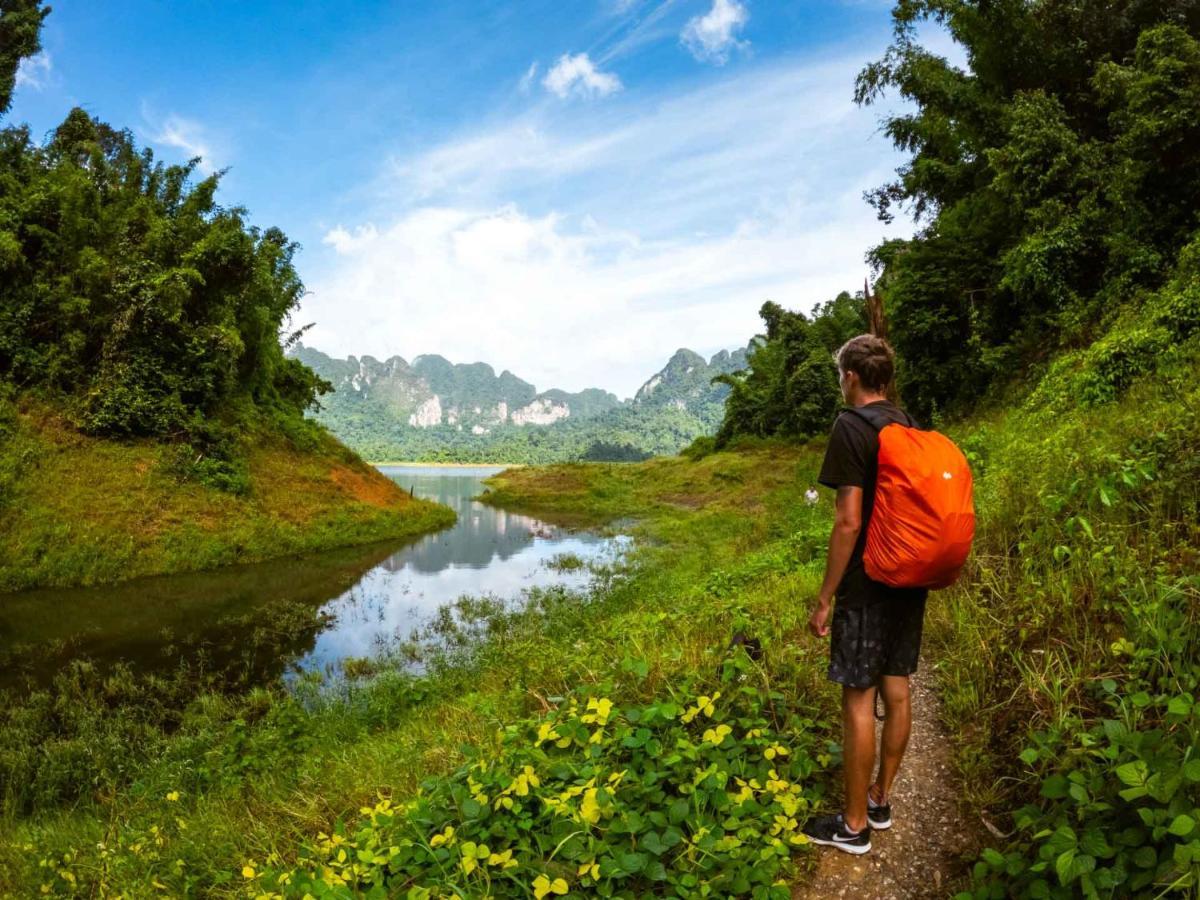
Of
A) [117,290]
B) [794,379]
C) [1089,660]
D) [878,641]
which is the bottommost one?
[1089,660]

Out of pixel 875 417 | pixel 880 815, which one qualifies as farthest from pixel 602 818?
pixel 875 417

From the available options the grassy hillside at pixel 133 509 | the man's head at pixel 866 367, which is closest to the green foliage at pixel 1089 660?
the man's head at pixel 866 367

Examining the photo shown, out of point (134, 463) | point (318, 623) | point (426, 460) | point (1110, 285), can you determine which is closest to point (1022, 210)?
point (1110, 285)

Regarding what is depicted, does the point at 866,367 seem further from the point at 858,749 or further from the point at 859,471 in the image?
the point at 858,749

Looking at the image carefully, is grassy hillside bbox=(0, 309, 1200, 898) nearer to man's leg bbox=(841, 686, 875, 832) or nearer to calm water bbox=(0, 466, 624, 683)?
man's leg bbox=(841, 686, 875, 832)

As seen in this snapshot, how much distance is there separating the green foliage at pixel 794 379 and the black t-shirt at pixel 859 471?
1139 inches

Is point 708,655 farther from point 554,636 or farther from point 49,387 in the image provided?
point 49,387

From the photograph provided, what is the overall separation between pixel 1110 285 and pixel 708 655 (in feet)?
42.0

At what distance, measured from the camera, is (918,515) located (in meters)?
2.55

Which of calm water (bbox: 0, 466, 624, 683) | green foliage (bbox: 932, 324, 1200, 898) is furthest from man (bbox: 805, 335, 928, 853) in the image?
calm water (bbox: 0, 466, 624, 683)

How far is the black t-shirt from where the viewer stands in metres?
2.73

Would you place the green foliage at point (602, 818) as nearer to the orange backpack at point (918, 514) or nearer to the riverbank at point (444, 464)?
the orange backpack at point (918, 514)

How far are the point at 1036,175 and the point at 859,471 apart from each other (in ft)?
46.7

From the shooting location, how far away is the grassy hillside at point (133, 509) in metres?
14.3
